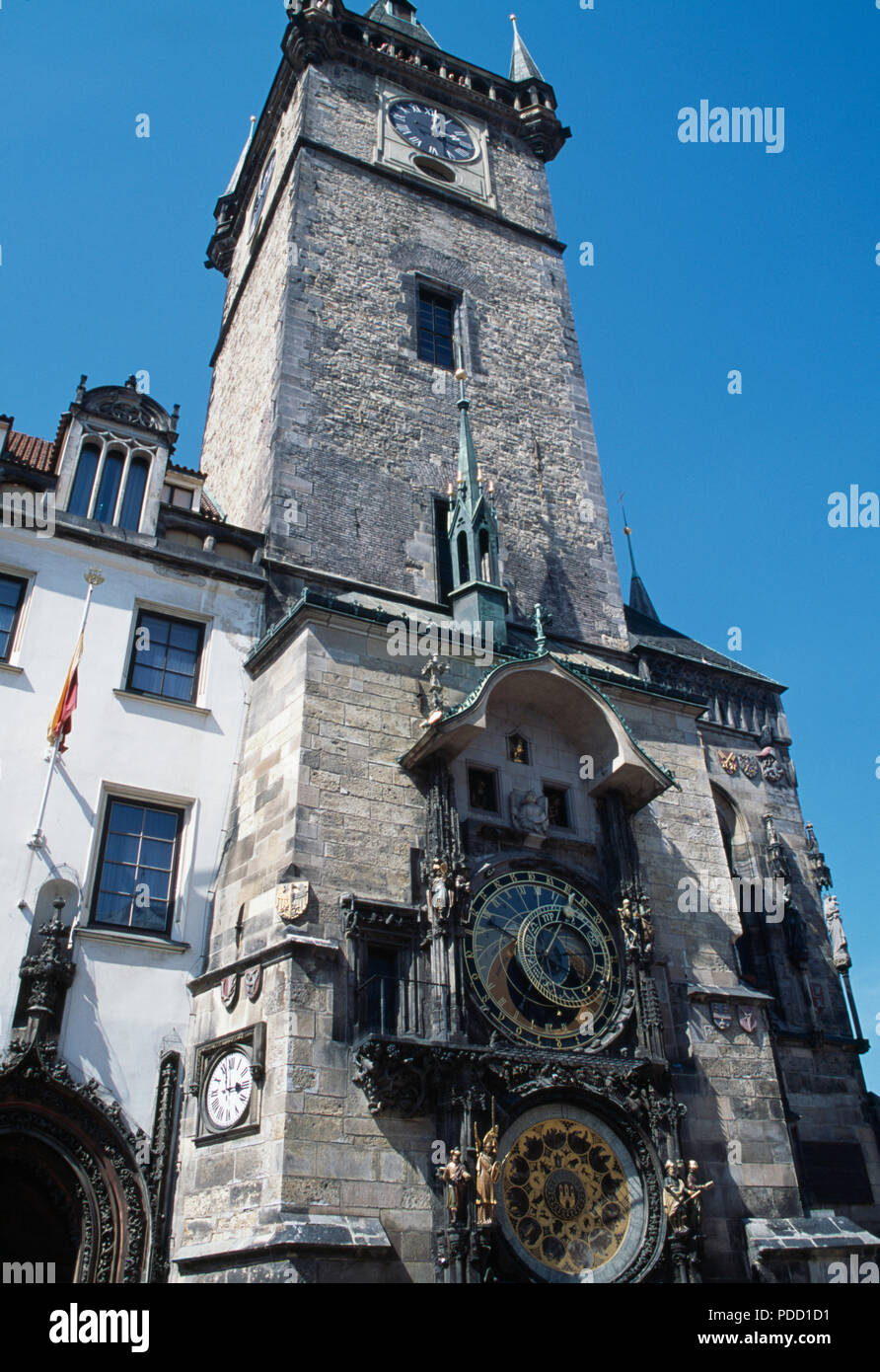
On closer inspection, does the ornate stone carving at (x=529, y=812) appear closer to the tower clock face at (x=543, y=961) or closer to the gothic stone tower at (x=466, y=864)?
the gothic stone tower at (x=466, y=864)

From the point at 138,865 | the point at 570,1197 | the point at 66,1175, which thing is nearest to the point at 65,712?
the point at 138,865

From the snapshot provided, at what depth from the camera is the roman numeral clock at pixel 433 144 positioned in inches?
941

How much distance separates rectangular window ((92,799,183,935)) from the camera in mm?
12883

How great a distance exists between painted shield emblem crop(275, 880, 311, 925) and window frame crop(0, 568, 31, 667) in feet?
15.5

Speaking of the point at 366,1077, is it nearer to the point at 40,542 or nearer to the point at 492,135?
A: the point at 40,542

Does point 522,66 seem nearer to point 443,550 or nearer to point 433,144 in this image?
point 433,144

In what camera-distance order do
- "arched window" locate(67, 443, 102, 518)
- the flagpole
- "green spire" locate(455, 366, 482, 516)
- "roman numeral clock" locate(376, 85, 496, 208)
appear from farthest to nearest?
"roman numeral clock" locate(376, 85, 496, 208) → "green spire" locate(455, 366, 482, 516) → "arched window" locate(67, 443, 102, 518) → the flagpole

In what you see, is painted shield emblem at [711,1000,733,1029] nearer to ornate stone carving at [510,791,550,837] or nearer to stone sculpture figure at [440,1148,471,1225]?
ornate stone carving at [510,791,550,837]

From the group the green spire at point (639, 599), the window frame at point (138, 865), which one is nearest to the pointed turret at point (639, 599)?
the green spire at point (639, 599)

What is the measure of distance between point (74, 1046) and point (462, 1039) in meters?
4.20

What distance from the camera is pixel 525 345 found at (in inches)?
890

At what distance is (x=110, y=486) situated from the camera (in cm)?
1606

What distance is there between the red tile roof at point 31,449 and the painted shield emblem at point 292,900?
8.32 m

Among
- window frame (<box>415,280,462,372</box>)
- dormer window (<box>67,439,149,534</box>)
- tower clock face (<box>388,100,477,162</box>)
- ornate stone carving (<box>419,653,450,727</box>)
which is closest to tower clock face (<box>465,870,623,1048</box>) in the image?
ornate stone carving (<box>419,653,450,727</box>)
